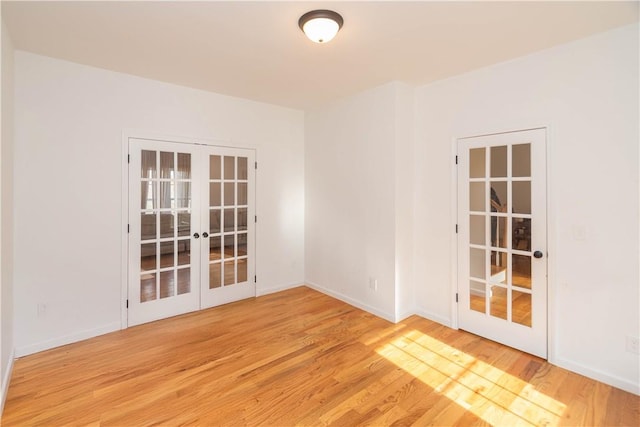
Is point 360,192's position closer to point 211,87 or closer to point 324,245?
point 324,245

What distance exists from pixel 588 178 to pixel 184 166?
13.1ft

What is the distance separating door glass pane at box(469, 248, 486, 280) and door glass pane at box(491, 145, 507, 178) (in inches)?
31.2

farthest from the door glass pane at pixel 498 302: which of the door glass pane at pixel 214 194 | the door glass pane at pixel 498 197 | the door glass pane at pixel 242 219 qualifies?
the door glass pane at pixel 214 194

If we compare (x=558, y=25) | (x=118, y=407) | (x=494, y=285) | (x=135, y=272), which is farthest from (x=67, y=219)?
(x=558, y=25)

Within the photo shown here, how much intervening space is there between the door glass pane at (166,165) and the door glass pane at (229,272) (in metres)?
1.33

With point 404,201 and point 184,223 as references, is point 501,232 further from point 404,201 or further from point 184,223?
point 184,223

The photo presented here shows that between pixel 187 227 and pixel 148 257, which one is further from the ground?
pixel 187 227

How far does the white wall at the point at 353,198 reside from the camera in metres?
3.66

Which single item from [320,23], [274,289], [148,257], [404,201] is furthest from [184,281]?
[320,23]

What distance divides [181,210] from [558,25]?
3.96 m

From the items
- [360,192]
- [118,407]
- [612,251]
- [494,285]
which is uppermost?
[360,192]

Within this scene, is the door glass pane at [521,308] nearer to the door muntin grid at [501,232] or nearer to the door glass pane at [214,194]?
the door muntin grid at [501,232]

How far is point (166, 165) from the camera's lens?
12.0 ft

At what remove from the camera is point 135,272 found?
3496mm
